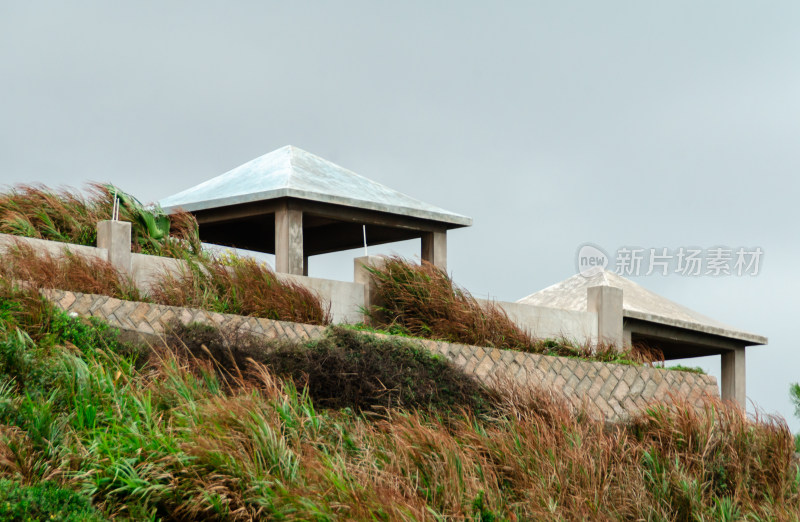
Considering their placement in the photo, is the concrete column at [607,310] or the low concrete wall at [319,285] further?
the concrete column at [607,310]

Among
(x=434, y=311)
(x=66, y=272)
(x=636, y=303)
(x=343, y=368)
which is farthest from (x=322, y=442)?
(x=636, y=303)

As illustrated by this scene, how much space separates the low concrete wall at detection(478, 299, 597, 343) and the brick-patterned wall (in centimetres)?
110

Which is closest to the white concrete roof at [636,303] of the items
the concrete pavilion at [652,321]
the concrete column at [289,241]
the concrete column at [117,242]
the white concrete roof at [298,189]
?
the concrete pavilion at [652,321]

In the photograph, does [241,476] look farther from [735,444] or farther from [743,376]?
[743,376]

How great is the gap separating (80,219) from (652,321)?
A: 42.9 feet

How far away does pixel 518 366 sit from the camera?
1567 centimetres

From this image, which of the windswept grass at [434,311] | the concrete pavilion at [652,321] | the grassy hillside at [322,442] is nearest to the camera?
the grassy hillside at [322,442]

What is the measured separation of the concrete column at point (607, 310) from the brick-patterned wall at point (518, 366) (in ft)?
4.83

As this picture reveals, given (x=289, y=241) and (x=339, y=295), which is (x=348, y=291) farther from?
(x=289, y=241)

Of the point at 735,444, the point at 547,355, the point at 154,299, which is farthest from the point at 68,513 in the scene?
the point at 547,355

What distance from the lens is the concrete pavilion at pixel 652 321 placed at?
64.4 ft

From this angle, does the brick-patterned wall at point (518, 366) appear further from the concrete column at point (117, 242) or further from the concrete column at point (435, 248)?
the concrete column at point (435, 248)

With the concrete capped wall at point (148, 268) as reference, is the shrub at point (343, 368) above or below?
below

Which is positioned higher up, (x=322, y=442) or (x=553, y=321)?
(x=553, y=321)
